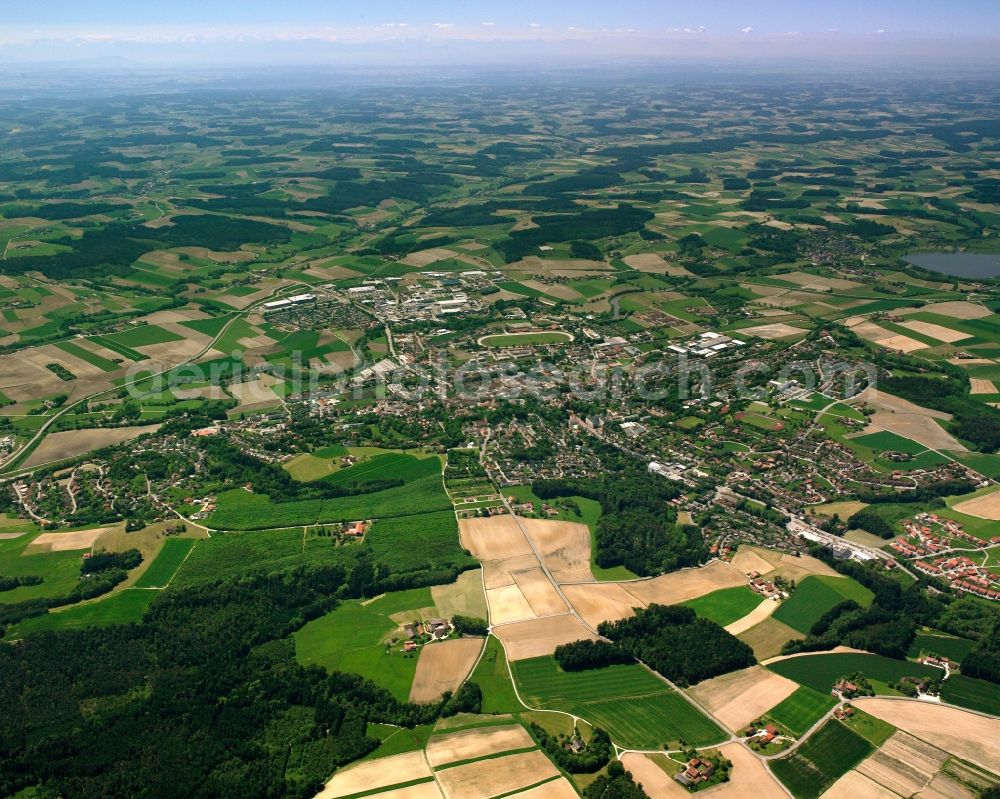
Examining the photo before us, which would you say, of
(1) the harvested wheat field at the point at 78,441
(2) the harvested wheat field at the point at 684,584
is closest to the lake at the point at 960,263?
(2) the harvested wheat field at the point at 684,584

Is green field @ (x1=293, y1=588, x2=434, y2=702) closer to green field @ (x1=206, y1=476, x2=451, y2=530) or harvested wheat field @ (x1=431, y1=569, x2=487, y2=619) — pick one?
harvested wheat field @ (x1=431, y1=569, x2=487, y2=619)

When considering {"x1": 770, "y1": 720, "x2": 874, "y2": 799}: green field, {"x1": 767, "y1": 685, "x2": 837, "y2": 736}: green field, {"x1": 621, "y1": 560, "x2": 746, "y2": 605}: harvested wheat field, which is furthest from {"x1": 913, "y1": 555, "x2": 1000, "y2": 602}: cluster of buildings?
{"x1": 770, "y1": 720, "x2": 874, "y2": 799}: green field

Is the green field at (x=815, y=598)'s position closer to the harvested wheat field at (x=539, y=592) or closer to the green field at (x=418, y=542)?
the harvested wheat field at (x=539, y=592)

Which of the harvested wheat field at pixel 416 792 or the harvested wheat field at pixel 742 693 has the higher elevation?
the harvested wheat field at pixel 416 792

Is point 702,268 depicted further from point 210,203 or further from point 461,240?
point 210,203

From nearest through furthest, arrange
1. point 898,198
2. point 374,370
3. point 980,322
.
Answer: point 374,370 → point 980,322 → point 898,198

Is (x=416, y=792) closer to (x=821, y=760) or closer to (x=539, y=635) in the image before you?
(x=539, y=635)

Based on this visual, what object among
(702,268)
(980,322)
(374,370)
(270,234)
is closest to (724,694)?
(374,370)

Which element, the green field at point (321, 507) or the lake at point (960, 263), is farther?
the lake at point (960, 263)
